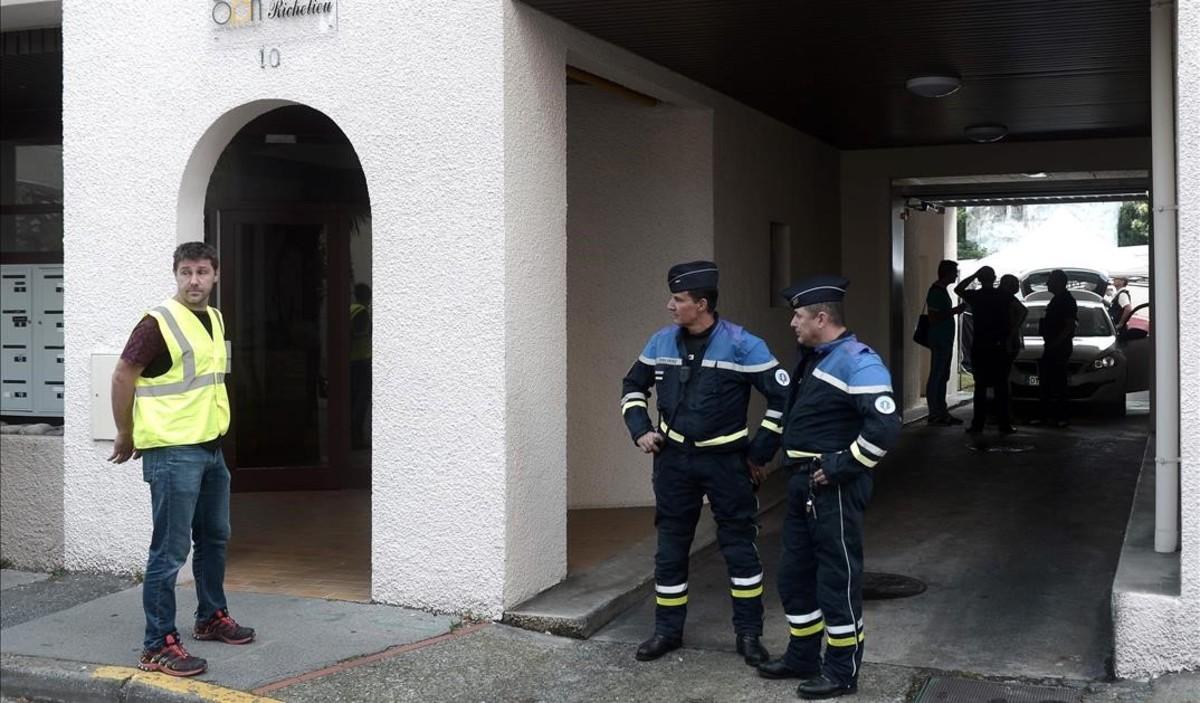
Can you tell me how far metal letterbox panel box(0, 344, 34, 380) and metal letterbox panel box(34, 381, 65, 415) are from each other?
0.13m

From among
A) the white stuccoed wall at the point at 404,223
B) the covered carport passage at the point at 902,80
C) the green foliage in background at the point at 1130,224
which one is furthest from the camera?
the green foliage in background at the point at 1130,224

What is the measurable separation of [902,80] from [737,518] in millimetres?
4714

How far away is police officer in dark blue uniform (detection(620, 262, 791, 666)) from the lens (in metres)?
5.79

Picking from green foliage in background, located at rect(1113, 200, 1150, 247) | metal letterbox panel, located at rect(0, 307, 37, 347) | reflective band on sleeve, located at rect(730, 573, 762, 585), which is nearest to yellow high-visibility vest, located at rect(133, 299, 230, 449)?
→ reflective band on sleeve, located at rect(730, 573, 762, 585)

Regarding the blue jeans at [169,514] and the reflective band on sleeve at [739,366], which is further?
the reflective band on sleeve at [739,366]

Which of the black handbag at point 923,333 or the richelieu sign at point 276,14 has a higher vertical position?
the richelieu sign at point 276,14

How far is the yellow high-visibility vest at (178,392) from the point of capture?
5.62 m

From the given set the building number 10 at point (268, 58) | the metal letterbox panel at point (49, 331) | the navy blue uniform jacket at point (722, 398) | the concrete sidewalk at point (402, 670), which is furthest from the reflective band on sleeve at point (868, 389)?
the metal letterbox panel at point (49, 331)

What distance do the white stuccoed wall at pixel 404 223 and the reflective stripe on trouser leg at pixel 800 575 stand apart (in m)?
1.63

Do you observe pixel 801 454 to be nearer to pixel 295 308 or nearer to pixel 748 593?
pixel 748 593

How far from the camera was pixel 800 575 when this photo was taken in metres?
5.45

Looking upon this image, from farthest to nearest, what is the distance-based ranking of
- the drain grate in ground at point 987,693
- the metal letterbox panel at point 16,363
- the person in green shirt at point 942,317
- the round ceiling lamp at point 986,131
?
the person in green shirt at point 942,317 < the round ceiling lamp at point 986,131 < the metal letterbox panel at point 16,363 < the drain grate in ground at point 987,693

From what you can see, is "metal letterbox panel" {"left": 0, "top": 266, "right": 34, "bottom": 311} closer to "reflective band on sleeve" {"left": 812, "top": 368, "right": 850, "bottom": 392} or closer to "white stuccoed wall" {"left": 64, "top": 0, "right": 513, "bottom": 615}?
"white stuccoed wall" {"left": 64, "top": 0, "right": 513, "bottom": 615}

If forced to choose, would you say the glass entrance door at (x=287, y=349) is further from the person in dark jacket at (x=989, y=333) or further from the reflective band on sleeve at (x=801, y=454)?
the person in dark jacket at (x=989, y=333)
